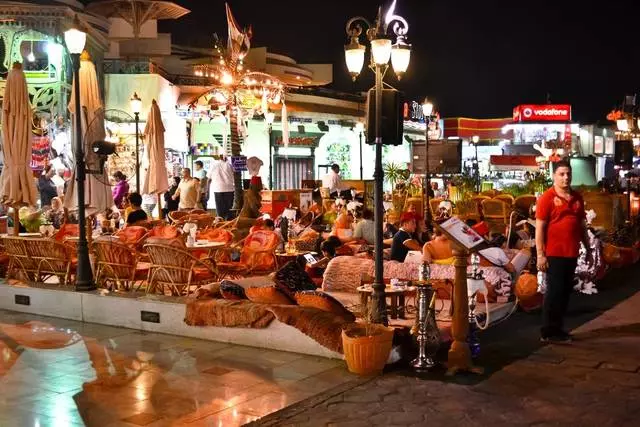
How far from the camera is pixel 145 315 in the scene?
28.7ft

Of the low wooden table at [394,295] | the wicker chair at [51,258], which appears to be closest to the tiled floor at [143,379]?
the low wooden table at [394,295]

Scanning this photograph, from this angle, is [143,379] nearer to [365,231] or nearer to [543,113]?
[365,231]

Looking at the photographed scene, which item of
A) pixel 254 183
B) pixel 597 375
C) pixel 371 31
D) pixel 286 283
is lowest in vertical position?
pixel 597 375

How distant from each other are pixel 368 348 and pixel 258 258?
5143 mm

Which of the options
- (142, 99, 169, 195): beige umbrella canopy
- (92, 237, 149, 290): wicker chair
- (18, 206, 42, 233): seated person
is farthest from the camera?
(18, 206, 42, 233): seated person

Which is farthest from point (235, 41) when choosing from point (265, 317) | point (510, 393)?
point (510, 393)

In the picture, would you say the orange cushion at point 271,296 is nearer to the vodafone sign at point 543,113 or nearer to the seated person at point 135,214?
the seated person at point 135,214

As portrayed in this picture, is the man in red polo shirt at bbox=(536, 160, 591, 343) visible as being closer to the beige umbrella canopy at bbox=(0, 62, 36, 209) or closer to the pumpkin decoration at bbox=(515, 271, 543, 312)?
the pumpkin decoration at bbox=(515, 271, 543, 312)

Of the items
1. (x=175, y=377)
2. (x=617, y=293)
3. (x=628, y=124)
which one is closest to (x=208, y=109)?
(x=628, y=124)

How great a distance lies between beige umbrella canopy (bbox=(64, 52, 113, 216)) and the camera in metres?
10.9

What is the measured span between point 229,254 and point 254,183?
422cm

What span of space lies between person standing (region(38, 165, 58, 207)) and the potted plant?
13425 mm

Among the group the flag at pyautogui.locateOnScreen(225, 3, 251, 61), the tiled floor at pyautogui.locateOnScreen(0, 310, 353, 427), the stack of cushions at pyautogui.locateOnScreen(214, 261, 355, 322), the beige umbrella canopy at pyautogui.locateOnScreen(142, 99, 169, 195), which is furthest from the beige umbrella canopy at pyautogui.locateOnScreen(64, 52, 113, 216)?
the flag at pyautogui.locateOnScreen(225, 3, 251, 61)

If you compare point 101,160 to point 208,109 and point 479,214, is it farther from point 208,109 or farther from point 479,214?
point 208,109
